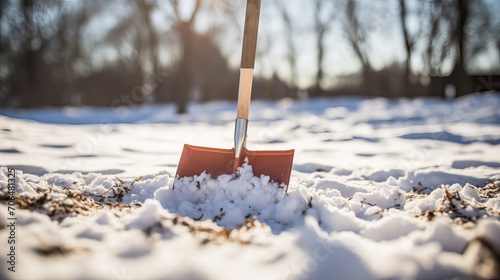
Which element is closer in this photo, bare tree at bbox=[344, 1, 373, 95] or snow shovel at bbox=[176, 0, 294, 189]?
snow shovel at bbox=[176, 0, 294, 189]

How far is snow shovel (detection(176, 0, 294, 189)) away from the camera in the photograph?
5.78ft

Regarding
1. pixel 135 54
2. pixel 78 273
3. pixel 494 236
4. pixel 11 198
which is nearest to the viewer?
pixel 78 273

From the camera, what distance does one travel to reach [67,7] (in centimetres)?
1753

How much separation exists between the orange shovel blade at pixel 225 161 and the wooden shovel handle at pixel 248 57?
27 centimetres

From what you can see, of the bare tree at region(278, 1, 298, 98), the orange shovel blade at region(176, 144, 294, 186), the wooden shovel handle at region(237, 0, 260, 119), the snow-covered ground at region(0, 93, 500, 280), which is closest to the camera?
the snow-covered ground at region(0, 93, 500, 280)

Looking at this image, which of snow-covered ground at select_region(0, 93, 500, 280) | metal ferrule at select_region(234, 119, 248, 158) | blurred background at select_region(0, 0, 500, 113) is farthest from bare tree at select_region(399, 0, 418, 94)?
metal ferrule at select_region(234, 119, 248, 158)

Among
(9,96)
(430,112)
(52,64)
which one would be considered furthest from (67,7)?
(430,112)

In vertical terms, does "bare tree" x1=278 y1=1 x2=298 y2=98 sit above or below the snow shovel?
above

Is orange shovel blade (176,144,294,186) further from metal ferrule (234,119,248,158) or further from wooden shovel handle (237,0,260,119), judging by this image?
wooden shovel handle (237,0,260,119)

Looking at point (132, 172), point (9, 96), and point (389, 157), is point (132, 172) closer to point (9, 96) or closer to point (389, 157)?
point (389, 157)

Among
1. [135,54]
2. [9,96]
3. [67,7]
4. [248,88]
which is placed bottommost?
[9,96]

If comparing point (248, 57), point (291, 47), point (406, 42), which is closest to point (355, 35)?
point (406, 42)

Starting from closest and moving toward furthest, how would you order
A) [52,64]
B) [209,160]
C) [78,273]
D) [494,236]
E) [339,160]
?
1. [78,273]
2. [494,236]
3. [209,160]
4. [339,160]
5. [52,64]

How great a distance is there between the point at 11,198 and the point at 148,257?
33.6 inches
